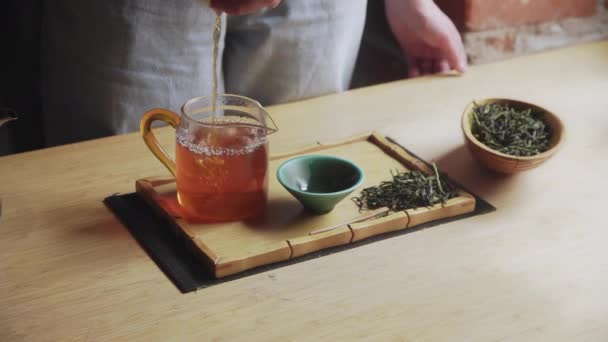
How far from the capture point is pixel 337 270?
0.90m

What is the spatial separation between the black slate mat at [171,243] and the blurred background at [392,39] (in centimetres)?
56

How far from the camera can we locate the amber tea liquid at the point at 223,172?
0.94 m

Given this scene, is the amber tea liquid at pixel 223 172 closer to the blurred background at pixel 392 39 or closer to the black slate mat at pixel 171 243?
the black slate mat at pixel 171 243

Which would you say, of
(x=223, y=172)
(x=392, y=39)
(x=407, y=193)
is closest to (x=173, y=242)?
(x=223, y=172)

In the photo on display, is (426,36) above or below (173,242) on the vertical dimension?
above

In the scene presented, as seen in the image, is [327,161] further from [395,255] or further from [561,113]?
[561,113]

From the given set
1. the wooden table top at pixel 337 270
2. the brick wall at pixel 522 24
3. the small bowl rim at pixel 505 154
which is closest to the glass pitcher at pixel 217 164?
the wooden table top at pixel 337 270

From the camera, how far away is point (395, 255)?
0.93 metres

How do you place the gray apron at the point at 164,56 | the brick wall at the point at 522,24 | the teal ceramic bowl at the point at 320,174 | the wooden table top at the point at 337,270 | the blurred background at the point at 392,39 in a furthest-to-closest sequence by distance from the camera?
the brick wall at the point at 522,24 → the blurred background at the point at 392,39 → the gray apron at the point at 164,56 → the teal ceramic bowl at the point at 320,174 → the wooden table top at the point at 337,270

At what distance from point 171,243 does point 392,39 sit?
3.45 ft

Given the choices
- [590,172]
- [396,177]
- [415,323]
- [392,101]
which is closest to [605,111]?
[590,172]

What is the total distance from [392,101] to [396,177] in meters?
0.33

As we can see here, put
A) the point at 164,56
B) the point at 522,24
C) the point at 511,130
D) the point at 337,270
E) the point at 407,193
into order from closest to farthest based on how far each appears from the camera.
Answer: the point at 337,270
the point at 407,193
the point at 511,130
the point at 164,56
the point at 522,24

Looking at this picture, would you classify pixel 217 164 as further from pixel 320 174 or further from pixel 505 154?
pixel 505 154
